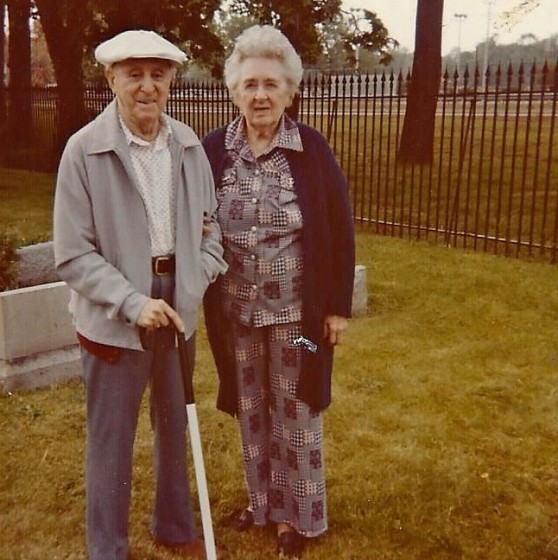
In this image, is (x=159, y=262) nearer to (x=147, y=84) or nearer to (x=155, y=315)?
(x=155, y=315)

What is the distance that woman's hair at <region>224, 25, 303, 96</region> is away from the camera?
2891 millimetres

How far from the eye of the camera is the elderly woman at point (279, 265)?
2975 millimetres

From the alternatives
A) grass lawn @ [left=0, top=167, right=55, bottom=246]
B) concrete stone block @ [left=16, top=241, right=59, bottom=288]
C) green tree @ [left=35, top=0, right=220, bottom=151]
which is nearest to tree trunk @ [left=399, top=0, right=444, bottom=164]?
green tree @ [left=35, top=0, right=220, bottom=151]

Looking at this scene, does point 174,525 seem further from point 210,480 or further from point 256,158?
point 256,158

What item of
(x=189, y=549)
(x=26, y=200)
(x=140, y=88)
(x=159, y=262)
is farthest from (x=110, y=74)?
(x=26, y=200)

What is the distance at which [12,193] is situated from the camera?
14.4 meters

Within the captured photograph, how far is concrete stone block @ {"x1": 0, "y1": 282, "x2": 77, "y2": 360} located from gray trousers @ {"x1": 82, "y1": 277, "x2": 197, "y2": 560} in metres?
2.03

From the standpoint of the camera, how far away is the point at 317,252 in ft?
9.87

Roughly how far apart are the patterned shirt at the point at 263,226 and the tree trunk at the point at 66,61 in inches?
528

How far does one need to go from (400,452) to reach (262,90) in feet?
7.18

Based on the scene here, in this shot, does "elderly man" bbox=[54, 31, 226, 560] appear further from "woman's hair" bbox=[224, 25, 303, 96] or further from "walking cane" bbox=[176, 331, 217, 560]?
"woman's hair" bbox=[224, 25, 303, 96]

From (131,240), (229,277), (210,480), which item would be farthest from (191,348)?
(210,480)

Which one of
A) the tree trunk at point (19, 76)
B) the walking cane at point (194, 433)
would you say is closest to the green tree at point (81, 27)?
the tree trunk at point (19, 76)

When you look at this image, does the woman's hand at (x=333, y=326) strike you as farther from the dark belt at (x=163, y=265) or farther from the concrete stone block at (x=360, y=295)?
the concrete stone block at (x=360, y=295)
